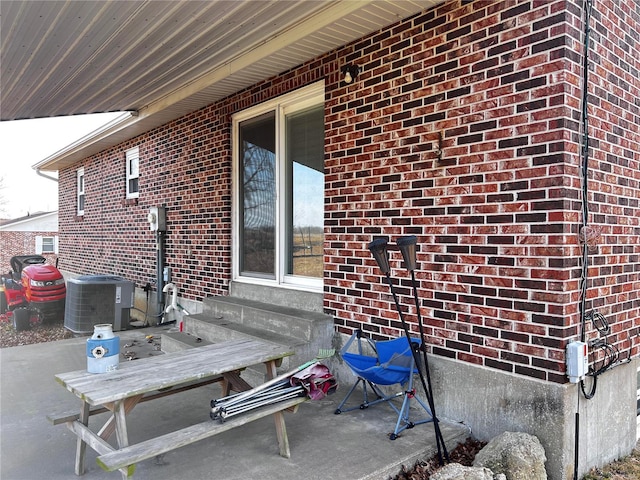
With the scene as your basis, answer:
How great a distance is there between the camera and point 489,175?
9.77ft

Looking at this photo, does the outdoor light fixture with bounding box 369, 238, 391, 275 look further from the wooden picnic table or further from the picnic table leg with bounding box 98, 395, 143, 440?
the picnic table leg with bounding box 98, 395, 143, 440

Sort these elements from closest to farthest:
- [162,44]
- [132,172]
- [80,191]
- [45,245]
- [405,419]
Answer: [405,419] < [162,44] < [132,172] < [80,191] < [45,245]

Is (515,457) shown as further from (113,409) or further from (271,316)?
(271,316)

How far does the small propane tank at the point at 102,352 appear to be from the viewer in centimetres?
256

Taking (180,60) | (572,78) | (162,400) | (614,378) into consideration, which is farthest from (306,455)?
(180,60)

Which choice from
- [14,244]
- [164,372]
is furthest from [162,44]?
[14,244]

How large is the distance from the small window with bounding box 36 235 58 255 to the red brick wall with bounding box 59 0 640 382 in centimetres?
2298

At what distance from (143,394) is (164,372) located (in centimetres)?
17

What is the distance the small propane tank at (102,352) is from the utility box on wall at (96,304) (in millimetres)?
4419

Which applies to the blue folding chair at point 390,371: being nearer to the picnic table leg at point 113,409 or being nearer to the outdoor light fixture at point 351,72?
the picnic table leg at point 113,409

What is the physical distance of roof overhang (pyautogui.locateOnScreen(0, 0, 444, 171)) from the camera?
3.35 m

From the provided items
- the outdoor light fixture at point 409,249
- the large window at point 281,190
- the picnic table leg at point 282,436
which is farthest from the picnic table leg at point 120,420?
the large window at point 281,190

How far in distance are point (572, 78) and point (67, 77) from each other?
4.78 meters

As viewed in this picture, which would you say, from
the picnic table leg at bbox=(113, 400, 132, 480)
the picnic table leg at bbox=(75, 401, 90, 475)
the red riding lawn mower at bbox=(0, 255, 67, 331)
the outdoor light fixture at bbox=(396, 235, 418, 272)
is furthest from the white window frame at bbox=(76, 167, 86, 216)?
the outdoor light fixture at bbox=(396, 235, 418, 272)
